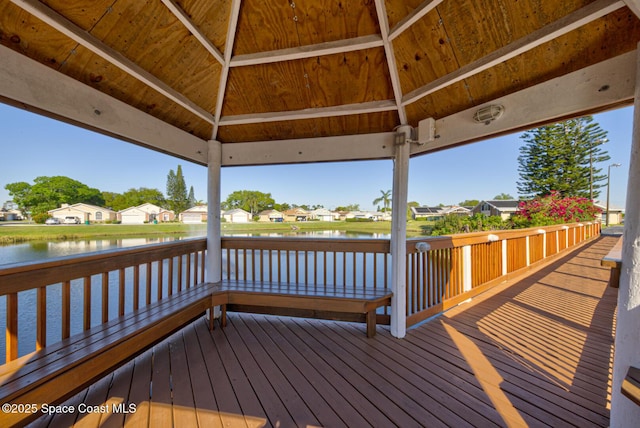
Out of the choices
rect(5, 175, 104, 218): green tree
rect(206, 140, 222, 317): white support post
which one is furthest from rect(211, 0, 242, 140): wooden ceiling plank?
rect(5, 175, 104, 218): green tree

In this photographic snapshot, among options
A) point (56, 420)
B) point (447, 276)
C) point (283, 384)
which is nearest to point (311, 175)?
point (447, 276)

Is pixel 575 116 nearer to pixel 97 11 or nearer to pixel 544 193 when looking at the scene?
pixel 97 11

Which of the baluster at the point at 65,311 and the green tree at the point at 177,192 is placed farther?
the green tree at the point at 177,192

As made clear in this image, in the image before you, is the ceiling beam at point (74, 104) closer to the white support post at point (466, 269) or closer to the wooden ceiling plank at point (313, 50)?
the wooden ceiling plank at point (313, 50)

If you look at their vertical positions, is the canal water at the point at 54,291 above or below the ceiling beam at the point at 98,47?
below

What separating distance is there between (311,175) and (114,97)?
4635 mm

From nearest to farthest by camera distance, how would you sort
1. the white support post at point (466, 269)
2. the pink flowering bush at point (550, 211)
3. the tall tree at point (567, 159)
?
the white support post at point (466, 269) < the pink flowering bush at point (550, 211) < the tall tree at point (567, 159)

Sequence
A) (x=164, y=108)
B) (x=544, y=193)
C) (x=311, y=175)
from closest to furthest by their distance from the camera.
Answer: (x=164, y=108) → (x=311, y=175) → (x=544, y=193)

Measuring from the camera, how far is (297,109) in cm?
256

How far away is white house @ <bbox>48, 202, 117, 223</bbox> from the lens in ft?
5.58

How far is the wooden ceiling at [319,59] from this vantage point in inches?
54.2

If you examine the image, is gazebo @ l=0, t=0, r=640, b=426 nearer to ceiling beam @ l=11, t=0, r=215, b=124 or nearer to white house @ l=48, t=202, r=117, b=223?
ceiling beam @ l=11, t=0, r=215, b=124

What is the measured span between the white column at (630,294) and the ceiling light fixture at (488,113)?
26.1 inches

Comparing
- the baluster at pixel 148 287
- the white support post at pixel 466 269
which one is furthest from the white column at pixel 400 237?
the baluster at pixel 148 287
